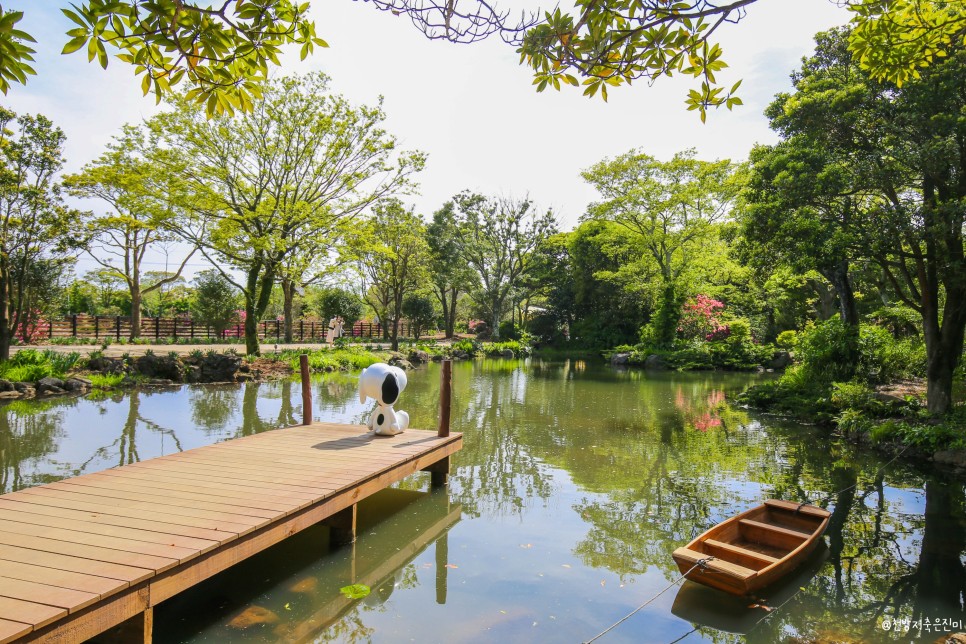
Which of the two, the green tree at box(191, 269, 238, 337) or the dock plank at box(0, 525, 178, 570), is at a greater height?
the green tree at box(191, 269, 238, 337)

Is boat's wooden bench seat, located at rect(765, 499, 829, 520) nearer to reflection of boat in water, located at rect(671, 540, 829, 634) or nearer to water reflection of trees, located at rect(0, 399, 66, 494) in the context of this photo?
reflection of boat in water, located at rect(671, 540, 829, 634)

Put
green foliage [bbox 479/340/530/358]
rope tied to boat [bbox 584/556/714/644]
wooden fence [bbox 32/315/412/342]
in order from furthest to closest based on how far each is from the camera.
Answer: green foliage [bbox 479/340/530/358] → wooden fence [bbox 32/315/412/342] → rope tied to boat [bbox 584/556/714/644]

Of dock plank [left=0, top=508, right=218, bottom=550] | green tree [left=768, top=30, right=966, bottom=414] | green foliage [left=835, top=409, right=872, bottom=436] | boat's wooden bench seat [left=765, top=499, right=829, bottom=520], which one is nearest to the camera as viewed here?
dock plank [left=0, top=508, right=218, bottom=550]

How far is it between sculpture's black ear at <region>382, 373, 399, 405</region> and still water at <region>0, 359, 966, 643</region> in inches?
40.7

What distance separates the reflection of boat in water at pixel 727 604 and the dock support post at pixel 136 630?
3.27 metres

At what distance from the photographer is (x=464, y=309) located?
4959 cm

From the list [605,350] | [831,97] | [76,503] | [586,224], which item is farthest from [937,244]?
[586,224]

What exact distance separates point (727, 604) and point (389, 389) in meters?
3.99

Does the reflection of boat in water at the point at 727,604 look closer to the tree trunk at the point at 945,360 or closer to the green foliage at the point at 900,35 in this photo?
the green foliage at the point at 900,35

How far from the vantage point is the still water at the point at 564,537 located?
3979mm

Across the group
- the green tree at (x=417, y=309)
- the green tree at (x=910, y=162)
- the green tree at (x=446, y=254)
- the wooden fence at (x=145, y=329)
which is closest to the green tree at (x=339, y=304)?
the wooden fence at (x=145, y=329)

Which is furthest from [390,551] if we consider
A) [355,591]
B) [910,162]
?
[910,162]

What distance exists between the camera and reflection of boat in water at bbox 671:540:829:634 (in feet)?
13.3

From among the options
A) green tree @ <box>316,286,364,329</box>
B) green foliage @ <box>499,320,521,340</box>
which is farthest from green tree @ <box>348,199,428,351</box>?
green foliage @ <box>499,320,521,340</box>
